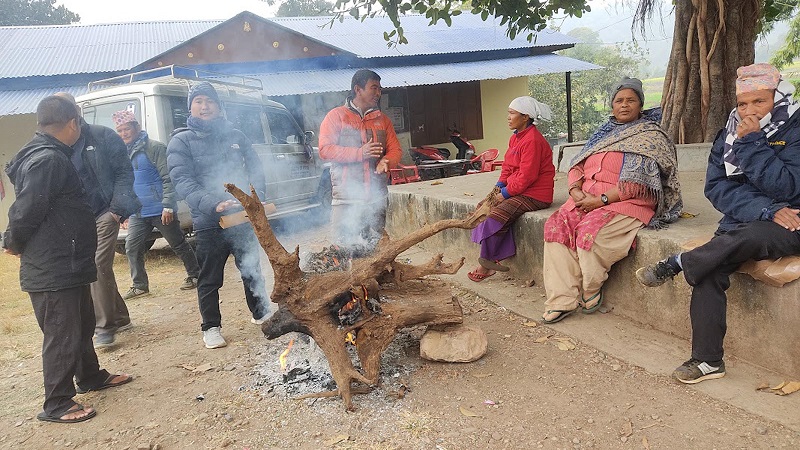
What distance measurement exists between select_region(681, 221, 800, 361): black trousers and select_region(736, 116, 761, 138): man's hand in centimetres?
45

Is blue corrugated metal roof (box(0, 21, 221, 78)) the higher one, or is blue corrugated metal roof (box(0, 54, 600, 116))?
blue corrugated metal roof (box(0, 21, 221, 78))

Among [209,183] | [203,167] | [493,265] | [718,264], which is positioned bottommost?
[493,265]

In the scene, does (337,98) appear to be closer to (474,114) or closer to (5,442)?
(474,114)

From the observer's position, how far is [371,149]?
4.28m

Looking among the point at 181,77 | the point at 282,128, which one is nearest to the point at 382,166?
the point at 181,77

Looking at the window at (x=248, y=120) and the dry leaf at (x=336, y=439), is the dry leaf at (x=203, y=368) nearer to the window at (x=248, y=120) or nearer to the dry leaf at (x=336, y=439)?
the dry leaf at (x=336, y=439)

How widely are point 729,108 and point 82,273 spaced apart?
20.2ft

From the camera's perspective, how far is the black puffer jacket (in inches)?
118

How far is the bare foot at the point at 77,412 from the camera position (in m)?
3.04

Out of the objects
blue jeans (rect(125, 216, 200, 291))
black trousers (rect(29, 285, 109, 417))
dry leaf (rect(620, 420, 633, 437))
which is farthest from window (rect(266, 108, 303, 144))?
dry leaf (rect(620, 420, 633, 437))

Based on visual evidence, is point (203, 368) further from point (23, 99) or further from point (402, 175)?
point (23, 99)

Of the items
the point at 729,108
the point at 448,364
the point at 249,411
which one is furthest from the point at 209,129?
the point at 729,108

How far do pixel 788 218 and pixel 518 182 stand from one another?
213 centimetres

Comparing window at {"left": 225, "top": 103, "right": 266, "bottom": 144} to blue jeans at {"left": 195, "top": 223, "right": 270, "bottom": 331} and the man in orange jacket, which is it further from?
blue jeans at {"left": 195, "top": 223, "right": 270, "bottom": 331}
